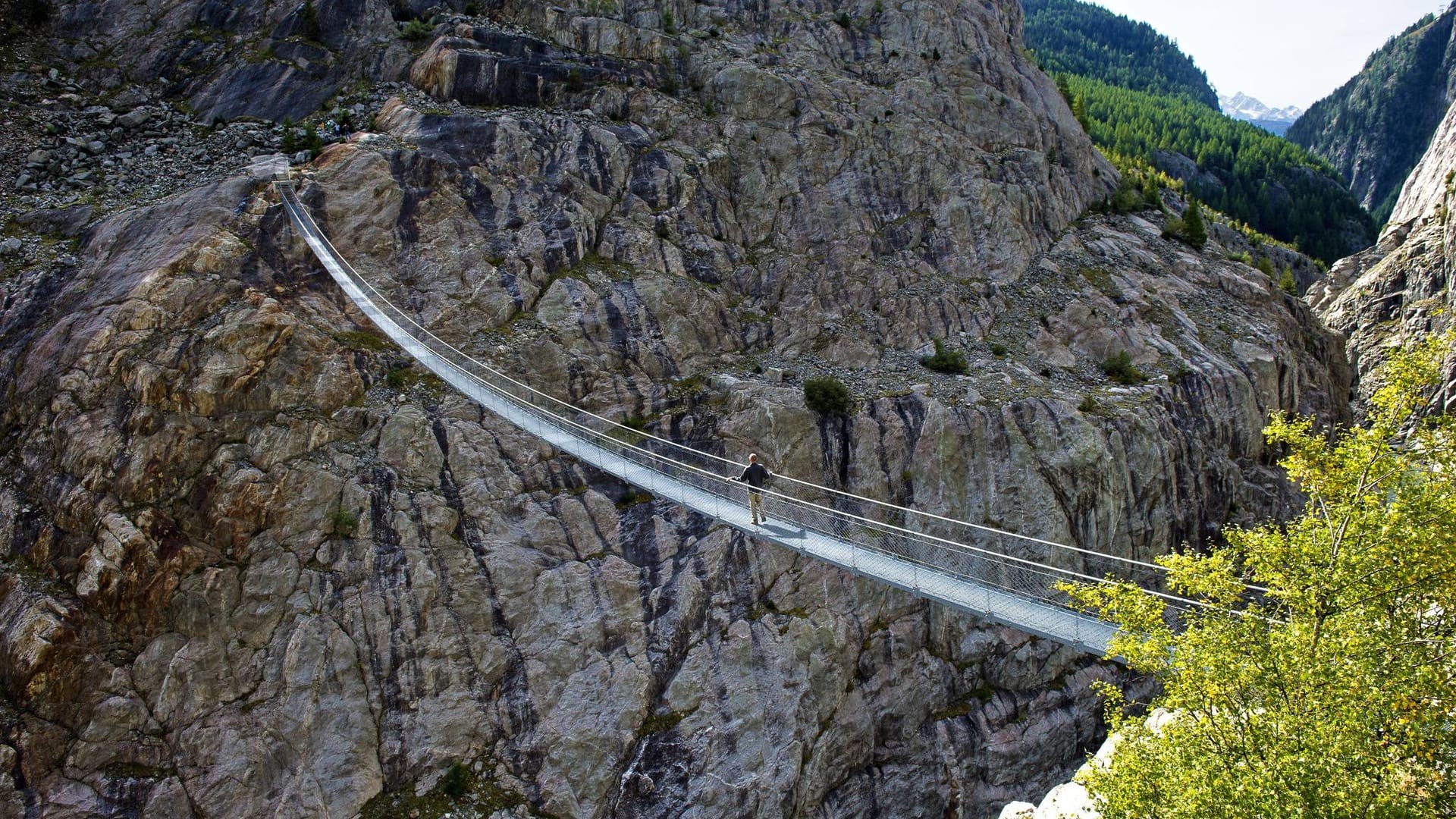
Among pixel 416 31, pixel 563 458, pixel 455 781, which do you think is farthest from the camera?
pixel 416 31

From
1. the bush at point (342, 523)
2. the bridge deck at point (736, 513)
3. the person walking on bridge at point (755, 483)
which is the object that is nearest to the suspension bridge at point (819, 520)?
the bridge deck at point (736, 513)

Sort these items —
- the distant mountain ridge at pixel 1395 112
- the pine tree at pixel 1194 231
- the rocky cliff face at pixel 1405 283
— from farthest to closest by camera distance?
the distant mountain ridge at pixel 1395 112, the rocky cliff face at pixel 1405 283, the pine tree at pixel 1194 231

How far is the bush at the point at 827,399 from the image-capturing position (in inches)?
1068

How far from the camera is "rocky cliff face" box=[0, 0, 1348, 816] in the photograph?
64.9ft

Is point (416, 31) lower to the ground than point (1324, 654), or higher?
higher

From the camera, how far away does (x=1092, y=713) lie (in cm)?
2538

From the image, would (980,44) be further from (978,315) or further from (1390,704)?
(1390,704)

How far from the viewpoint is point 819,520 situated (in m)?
19.2

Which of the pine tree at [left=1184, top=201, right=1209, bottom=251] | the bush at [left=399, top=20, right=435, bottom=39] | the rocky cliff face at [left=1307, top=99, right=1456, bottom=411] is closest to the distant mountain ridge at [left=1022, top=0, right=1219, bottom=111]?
the rocky cliff face at [left=1307, top=99, right=1456, bottom=411]

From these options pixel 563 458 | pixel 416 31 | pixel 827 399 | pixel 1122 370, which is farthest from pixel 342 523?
pixel 1122 370

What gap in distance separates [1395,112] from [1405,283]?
12529 centimetres

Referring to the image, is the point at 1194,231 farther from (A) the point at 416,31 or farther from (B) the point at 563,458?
(A) the point at 416,31

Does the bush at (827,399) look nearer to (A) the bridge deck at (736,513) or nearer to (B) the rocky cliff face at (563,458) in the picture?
(B) the rocky cliff face at (563,458)

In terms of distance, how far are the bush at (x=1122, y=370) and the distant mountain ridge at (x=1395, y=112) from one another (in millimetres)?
142897
